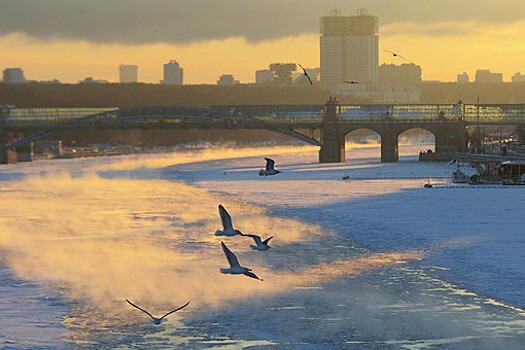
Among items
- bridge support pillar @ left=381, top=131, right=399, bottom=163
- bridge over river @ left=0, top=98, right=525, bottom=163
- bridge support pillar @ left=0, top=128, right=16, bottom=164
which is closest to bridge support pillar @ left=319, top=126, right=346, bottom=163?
bridge over river @ left=0, top=98, right=525, bottom=163

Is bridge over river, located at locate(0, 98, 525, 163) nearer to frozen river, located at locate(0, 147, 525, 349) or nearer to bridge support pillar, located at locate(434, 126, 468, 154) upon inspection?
bridge support pillar, located at locate(434, 126, 468, 154)

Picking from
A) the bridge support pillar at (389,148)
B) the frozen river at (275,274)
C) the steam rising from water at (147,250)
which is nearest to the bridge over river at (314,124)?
the bridge support pillar at (389,148)

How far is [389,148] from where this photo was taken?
16612 centimetres

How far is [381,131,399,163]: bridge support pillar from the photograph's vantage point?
539 ft

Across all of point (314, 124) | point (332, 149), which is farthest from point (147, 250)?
point (314, 124)

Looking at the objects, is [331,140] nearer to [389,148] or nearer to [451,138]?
[389,148]

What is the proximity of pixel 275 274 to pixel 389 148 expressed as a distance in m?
125

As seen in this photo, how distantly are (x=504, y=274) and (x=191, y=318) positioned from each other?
46.5 ft

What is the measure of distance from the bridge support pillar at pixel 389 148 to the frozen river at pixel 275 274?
82094mm

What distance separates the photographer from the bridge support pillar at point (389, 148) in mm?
164225

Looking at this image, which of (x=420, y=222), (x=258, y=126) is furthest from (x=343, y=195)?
(x=258, y=126)

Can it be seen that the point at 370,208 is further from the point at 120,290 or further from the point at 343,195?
the point at 120,290

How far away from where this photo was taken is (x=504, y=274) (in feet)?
137

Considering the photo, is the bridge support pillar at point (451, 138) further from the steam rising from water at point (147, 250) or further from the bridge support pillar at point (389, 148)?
the steam rising from water at point (147, 250)
